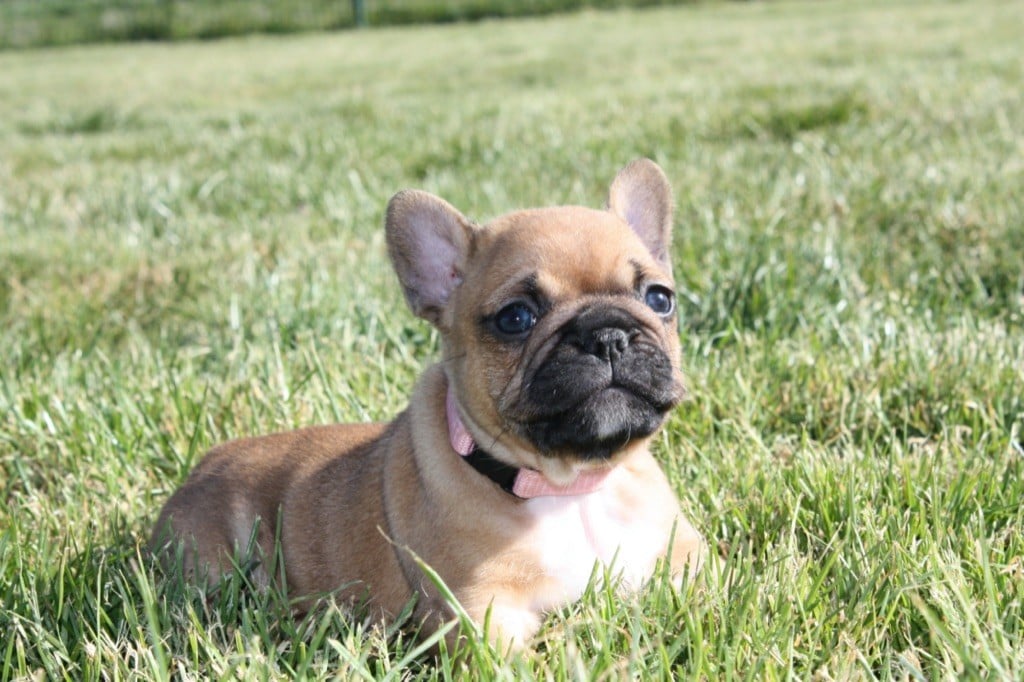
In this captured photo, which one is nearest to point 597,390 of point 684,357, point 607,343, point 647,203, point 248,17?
point 607,343

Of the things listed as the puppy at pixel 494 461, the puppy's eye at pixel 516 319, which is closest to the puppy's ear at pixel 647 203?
the puppy at pixel 494 461

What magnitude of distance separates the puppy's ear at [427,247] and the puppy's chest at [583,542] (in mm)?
711

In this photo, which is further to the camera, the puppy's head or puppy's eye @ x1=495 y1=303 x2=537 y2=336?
puppy's eye @ x1=495 y1=303 x2=537 y2=336

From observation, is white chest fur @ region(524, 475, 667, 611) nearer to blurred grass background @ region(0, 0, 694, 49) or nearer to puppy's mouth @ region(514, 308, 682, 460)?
puppy's mouth @ region(514, 308, 682, 460)

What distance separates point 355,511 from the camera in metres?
3.23

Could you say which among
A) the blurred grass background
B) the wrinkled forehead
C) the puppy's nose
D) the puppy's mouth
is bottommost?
the blurred grass background

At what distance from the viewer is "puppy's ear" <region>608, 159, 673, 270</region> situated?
3.61 m

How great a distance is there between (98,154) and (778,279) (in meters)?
7.26

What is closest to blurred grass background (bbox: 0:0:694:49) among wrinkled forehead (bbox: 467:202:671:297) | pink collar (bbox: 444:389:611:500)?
wrinkled forehead (bbox: 467:202:671:297)

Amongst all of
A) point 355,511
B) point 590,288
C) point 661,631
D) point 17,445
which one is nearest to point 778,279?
point 590,288

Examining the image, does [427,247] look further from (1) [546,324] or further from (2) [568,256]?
(1) [546,324]

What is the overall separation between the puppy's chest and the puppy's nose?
51 centimetres

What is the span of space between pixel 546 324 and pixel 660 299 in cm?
41

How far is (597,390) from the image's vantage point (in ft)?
8.84
